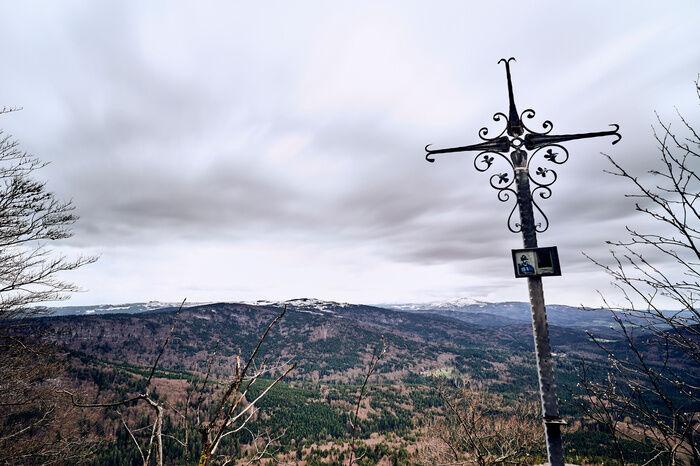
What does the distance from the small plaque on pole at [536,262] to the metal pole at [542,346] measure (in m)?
0.15

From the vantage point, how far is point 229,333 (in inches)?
7451

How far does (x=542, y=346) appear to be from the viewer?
13.4 ft

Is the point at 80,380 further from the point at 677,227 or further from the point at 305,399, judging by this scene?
the point at 677,227

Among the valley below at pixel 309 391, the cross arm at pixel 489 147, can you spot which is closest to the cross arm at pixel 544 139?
the cross arm at pixel 489 147

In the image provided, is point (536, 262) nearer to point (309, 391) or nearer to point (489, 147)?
point (489, 147)

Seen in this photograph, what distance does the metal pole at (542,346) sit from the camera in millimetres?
3990

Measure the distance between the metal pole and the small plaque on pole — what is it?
0.15 m

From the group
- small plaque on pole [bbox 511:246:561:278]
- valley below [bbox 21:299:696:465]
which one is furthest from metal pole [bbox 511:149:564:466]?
valley below [bbox 21:299:696:465]

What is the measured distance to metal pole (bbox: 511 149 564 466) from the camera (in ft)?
13.1

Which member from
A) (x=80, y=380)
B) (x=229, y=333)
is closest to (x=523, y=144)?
(x=80, y=380)

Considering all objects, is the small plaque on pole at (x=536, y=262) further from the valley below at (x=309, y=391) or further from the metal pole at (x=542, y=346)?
the valley below at (x=309, y=391)

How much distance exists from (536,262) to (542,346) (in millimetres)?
1131

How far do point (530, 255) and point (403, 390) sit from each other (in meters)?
120

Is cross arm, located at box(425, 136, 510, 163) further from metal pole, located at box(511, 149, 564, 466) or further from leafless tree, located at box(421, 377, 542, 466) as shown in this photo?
leafless tree, located at box(421, 377, 542, 466)
